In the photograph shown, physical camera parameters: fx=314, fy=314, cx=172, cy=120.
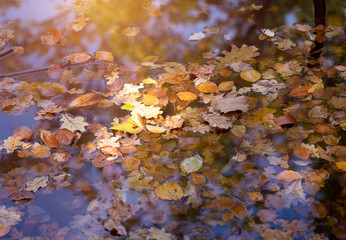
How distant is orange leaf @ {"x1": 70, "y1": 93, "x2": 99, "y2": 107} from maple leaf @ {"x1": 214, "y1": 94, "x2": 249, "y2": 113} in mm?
1114

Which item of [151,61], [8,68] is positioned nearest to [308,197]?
[151,61]

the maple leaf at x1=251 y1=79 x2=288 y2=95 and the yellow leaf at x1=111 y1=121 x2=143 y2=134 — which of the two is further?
the maple leaf at x1=251 y1=79 x2=288 y2=95

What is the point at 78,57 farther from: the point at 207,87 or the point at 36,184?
the point at 36,184

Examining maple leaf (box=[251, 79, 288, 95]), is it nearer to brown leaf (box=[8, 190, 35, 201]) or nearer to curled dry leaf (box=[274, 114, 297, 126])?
curled dry leaf (box=[274, 114, 297, 126])

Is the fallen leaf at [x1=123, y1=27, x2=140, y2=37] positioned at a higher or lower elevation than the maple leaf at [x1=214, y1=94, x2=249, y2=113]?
higher

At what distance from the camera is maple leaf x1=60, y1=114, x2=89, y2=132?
2.62 m

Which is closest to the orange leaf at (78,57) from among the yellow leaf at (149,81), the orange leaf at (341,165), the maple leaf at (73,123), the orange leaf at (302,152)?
the yellow leaf at (149,81)

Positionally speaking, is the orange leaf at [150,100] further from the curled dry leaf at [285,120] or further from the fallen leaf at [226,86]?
the curled dry leaf at [285,120]

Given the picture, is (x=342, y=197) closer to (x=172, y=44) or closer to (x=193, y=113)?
(x=193, y=113)

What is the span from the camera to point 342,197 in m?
2.00

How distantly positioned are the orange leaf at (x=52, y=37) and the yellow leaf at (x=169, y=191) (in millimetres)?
2489

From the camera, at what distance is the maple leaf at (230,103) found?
2672mm

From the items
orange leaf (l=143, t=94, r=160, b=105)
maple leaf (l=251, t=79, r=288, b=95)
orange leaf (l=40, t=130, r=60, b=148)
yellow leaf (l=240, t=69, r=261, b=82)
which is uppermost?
yellow leaf (l=240, t=69, r=261, b=82)

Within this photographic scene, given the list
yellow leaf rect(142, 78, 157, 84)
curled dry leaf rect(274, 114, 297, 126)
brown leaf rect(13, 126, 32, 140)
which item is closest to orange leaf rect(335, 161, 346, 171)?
curled dry leaf rect(274, 114, 297, 126)
